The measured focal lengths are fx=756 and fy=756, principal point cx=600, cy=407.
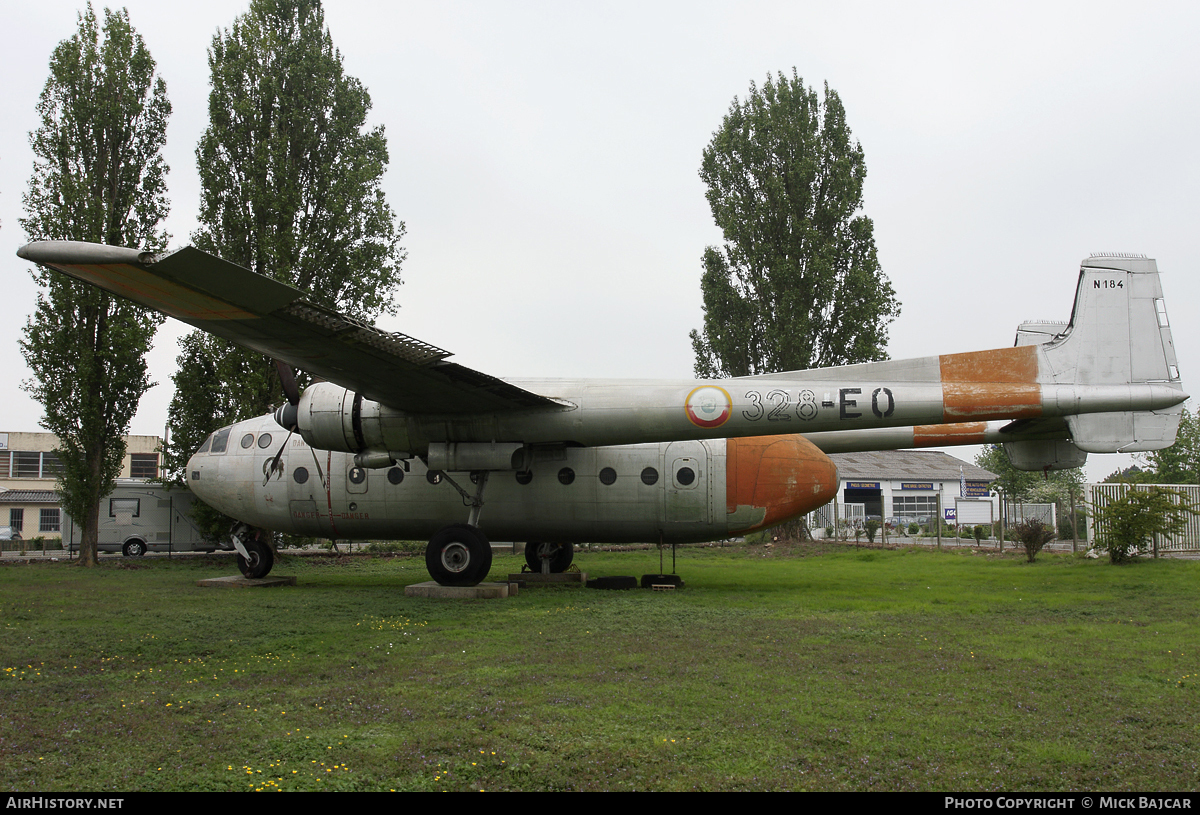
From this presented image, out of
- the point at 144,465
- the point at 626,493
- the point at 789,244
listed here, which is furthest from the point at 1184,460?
the point at 144,465

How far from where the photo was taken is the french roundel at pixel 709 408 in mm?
12555

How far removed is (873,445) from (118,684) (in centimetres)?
1379

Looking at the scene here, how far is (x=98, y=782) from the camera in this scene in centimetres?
428

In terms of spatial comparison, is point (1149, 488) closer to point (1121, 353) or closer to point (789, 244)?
point (1121, 353)

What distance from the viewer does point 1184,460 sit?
61.4m

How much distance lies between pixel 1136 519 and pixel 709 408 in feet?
42.8

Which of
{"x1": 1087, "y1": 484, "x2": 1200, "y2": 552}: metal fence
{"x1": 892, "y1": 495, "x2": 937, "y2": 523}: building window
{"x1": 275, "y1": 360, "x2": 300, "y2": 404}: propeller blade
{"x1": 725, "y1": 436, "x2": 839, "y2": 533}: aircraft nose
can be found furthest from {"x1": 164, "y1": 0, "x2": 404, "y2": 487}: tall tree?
{"x1": 892, "y1": 495, "x2": 937, "y2": 523}: building window

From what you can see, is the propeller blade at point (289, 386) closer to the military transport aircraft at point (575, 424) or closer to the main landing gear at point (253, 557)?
the military transport aircraft at point (575, 424)

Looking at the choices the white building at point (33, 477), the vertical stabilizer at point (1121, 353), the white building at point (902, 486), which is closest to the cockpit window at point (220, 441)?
the vertical stabilizer at point (1121, 353)

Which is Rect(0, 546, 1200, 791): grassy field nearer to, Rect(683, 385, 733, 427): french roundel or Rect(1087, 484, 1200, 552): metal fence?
Rect(683, 385, 733, 427): french roundel

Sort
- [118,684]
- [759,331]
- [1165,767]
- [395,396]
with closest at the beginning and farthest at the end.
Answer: [1165,767], [118,684], [395,396], [759,331]

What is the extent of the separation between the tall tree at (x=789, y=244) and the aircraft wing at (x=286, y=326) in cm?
1991
